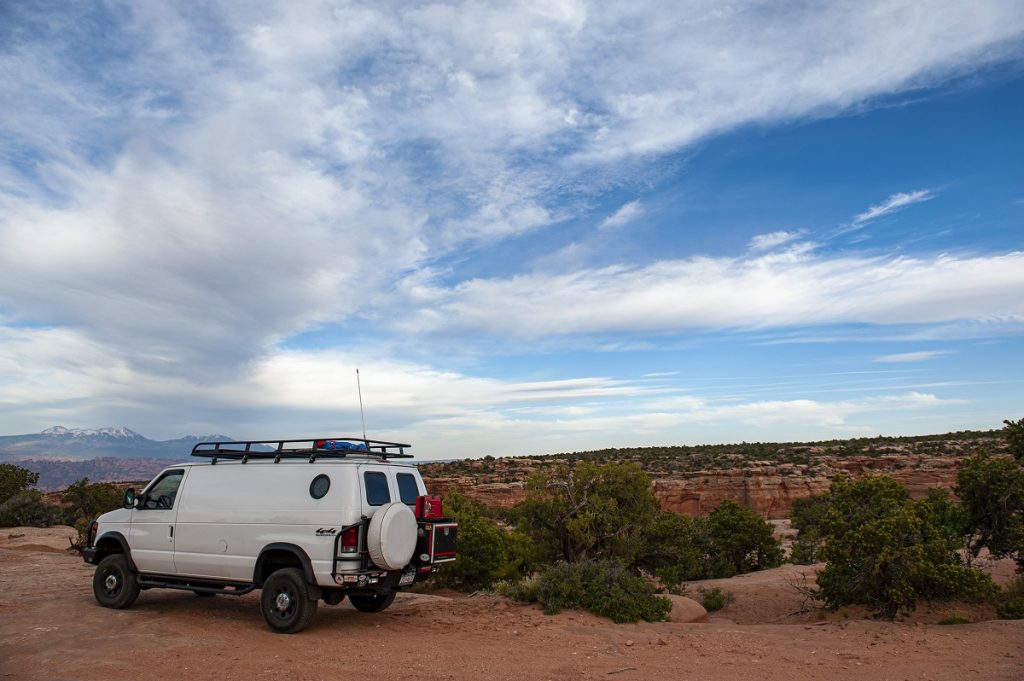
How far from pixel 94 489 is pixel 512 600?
2926cm

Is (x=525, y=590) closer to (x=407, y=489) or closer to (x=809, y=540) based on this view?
(x=407, y=489)

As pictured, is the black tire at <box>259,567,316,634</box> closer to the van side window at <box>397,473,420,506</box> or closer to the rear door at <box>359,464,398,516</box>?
the rear door at <box>359,464,398,516</box>

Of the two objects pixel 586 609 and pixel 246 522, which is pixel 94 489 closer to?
pixel 246 522

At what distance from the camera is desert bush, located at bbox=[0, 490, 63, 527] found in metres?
28.3

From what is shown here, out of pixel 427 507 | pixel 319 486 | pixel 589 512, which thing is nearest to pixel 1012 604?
pixel 589 512

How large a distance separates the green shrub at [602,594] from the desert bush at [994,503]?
21.1ft

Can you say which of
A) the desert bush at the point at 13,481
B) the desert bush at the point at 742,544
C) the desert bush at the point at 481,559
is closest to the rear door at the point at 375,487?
the desert bush at the point at 481,559

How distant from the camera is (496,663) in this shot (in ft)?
27.0

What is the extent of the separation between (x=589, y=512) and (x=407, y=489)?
7702 millimetres

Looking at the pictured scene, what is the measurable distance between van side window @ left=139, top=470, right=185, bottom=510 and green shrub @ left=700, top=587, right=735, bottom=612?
11543mm

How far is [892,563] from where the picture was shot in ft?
37.0

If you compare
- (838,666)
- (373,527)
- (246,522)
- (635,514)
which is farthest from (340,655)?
(635,514)

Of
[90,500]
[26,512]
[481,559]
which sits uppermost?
[90,500]

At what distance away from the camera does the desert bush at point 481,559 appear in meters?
15.8
